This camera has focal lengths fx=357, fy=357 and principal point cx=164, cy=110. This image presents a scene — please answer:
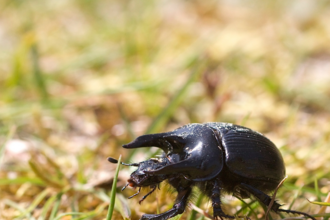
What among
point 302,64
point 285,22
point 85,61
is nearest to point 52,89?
point 85,61

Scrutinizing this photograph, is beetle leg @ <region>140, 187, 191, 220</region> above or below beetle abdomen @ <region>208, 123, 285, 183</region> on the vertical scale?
below

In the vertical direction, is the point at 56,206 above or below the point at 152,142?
below

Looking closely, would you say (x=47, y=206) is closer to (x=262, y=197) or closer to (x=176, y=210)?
(x=176, y=210)

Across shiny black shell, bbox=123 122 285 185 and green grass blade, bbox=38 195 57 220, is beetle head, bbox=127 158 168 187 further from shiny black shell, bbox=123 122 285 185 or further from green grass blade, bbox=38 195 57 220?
green grass blade, bbox=38 195 57 220

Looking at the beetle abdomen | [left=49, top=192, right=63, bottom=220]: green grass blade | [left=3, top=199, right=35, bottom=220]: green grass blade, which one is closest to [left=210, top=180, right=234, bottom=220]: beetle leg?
the beetle abdomen

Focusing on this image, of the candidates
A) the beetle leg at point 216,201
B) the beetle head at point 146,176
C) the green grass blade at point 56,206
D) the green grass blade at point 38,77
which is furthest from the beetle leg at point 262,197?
the green grass blade at point 38,77

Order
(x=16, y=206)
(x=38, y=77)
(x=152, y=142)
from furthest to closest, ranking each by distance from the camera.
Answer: (x=38, y=77)
(x=16, y=206)
(x=152, y=142)

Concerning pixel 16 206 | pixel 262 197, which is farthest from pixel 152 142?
pixel 16 206

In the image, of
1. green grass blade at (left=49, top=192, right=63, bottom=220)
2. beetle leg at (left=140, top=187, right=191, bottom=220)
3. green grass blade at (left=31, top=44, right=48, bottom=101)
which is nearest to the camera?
beetle leg at (left=140, top=187, right=191, bottom=220)
